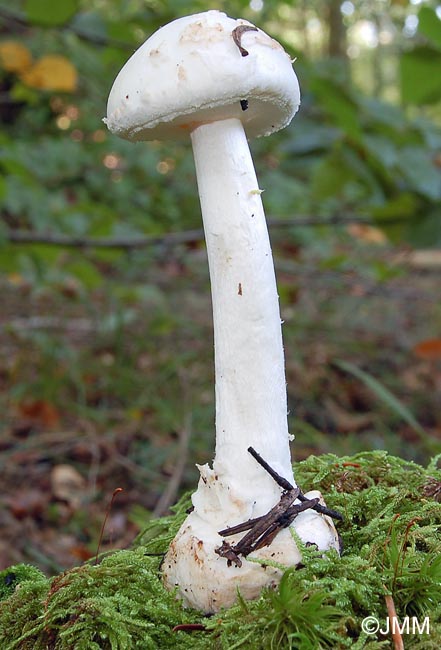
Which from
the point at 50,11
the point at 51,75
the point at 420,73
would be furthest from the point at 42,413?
the point at 420,73

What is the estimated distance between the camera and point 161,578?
1.47 meters

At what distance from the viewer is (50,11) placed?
271 cm

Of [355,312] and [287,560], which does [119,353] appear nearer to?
[355,312]

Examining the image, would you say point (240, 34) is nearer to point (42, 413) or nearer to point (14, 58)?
point (14, 58)

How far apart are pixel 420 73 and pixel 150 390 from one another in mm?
2706

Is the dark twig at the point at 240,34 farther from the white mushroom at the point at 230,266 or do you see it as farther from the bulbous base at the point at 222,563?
the bulbous base at the point at 222,563

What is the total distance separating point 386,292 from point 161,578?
150 inches

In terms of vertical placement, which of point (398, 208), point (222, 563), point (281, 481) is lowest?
point (222, 563)

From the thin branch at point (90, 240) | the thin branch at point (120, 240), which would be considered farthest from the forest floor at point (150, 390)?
the thin branch at point (90, 240)

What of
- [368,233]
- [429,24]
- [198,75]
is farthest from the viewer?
[368,233]

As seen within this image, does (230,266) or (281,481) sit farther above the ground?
(230,266)

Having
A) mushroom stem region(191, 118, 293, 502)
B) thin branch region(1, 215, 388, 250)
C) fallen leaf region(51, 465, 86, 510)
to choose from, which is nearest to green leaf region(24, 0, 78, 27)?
thin branch region(1, 215, 388, 250)

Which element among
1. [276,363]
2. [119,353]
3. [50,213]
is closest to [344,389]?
[119,353]

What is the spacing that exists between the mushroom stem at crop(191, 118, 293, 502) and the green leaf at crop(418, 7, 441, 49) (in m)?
1.21
